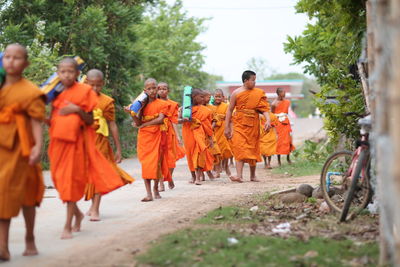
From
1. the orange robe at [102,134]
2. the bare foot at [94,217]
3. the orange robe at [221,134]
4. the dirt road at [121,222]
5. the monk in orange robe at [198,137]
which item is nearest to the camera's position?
the dirt road at [121,222]

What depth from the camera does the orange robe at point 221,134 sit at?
16.4 metres

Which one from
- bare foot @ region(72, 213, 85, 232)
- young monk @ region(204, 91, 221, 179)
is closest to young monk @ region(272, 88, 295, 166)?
young monk @ region(204, 91, 221, 179)

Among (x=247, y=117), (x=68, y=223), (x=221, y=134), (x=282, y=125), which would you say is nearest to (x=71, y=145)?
(x=68, y=223)

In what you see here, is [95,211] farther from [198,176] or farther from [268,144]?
[268,144]

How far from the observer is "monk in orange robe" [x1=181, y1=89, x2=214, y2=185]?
14.2 m

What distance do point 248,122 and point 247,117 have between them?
0.33 feet

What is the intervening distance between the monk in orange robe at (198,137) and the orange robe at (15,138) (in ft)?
24.9

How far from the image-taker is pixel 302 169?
16797 mm

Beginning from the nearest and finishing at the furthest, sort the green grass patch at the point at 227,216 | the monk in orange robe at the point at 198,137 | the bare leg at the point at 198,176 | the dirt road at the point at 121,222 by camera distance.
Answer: the dirt road at the point at 121,222, the green grass patch at the point at 227,216, the bare leg at the point at 198,176, the monk in orange robe at the point at 198,137

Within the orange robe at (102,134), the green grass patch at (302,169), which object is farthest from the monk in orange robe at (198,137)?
the orange robe at (102,134)

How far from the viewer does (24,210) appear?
6.66m

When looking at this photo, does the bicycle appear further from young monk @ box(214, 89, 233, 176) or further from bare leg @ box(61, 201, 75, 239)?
young monk @ box(214, 89, 233, 176)

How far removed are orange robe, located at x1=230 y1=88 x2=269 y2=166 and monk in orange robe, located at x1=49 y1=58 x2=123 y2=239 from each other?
6.52m

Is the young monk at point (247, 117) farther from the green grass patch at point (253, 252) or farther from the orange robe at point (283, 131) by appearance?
the green grass patch at point (253, 252)
